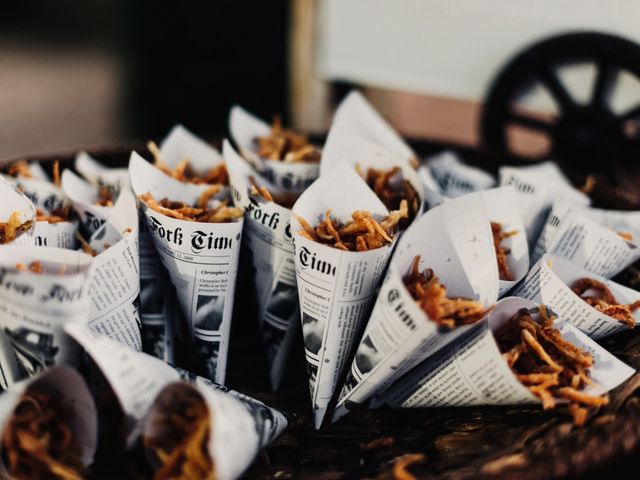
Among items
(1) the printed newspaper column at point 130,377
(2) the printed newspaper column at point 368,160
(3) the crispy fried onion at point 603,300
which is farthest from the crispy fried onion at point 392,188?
(1) the printed newspaper column at point 130,377

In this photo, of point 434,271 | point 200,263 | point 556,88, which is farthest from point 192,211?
point 556,88

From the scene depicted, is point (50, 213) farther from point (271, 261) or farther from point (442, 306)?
point (442, 306)

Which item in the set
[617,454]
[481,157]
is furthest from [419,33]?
[617,454]

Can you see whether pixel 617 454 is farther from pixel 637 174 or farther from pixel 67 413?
pixel 637 174

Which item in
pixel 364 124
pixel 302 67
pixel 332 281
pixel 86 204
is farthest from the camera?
pixel 302 67

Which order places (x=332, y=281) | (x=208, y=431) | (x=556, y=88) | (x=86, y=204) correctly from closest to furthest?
(x=208, y=431) < (x=332, y=281) < (x=86, y=204) < (x=556, y=88)
